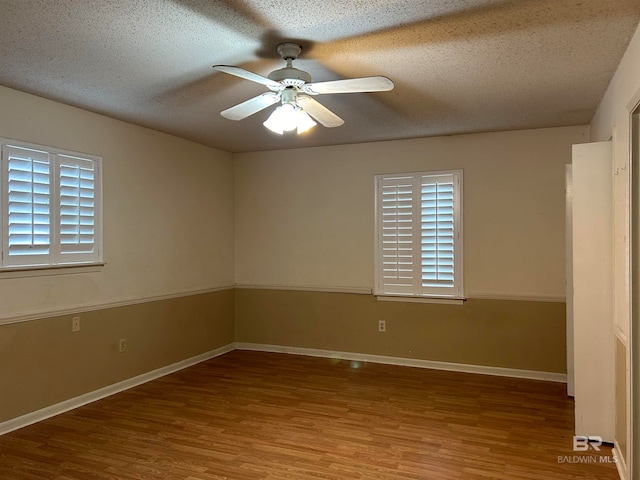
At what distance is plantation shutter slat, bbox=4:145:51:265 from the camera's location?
3.46 metres

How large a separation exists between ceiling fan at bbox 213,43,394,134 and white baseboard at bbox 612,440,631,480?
8.17ft

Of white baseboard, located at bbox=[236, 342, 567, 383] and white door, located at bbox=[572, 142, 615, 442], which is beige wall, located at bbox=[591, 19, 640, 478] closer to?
white door, located at bbox=[572, 142, 615, 442]

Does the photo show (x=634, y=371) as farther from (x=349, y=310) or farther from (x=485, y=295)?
(x=349, y=310)

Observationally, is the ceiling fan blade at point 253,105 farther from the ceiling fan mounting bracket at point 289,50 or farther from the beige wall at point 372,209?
the beige wall at point 372,209

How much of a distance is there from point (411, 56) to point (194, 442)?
2846 millimetres

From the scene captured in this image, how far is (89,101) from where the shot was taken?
12.4 ft

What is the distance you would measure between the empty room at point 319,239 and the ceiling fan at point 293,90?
0.02m

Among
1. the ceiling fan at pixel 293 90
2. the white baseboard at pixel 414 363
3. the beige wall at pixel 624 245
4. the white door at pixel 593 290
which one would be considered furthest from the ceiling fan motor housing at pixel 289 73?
the white baseboard at pixel 414 363

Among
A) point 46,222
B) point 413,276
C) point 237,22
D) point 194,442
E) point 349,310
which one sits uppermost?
point 237,22

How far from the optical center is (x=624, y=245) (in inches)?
107

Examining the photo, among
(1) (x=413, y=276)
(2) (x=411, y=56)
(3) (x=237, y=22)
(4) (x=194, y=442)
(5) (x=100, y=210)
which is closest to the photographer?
(3) (x=237, y=22)

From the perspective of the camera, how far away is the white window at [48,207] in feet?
11.4

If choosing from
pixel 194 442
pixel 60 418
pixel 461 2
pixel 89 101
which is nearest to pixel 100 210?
pixel 89 101

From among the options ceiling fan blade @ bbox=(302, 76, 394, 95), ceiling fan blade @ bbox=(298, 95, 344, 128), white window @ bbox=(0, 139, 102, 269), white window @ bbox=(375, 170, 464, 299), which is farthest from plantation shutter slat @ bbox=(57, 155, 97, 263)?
white window @ bbox=(375, 170, 464, 299)
